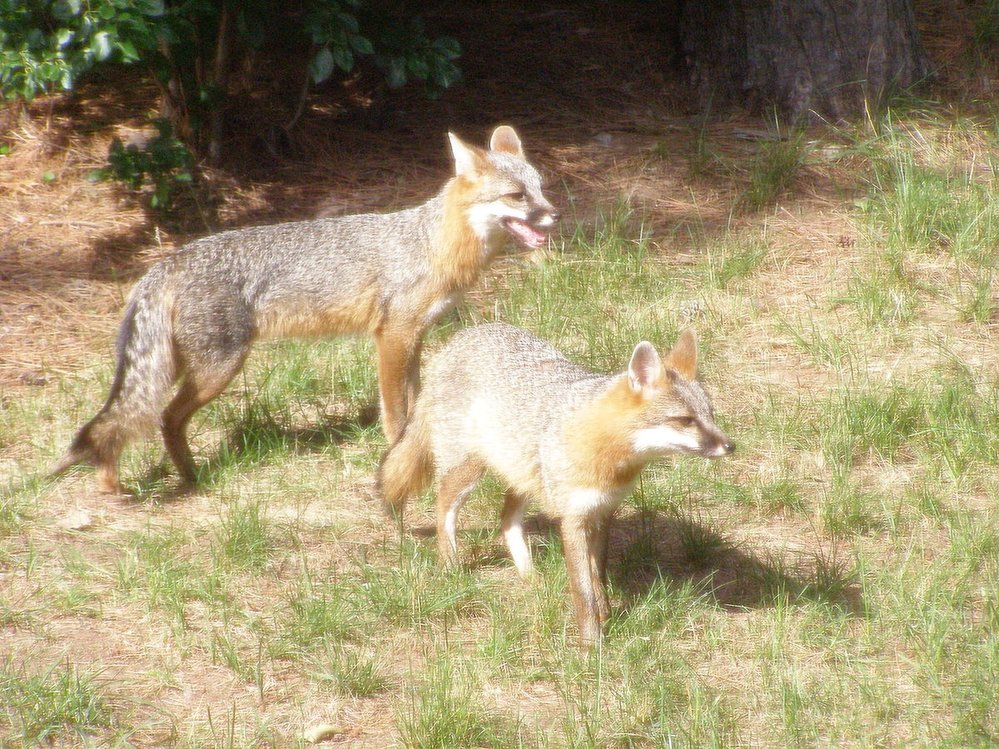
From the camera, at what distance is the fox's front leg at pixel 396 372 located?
6.19m

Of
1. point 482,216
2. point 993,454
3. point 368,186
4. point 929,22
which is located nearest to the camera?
point 993,454

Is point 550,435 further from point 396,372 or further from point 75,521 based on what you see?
point 75,521

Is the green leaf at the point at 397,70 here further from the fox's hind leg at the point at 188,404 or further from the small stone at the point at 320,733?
A: the small stone at the point at 320,733

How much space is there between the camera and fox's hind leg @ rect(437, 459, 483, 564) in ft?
16.4

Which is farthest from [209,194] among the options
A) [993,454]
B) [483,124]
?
[993,454]

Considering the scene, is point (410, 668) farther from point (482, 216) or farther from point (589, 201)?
point (589, 201)

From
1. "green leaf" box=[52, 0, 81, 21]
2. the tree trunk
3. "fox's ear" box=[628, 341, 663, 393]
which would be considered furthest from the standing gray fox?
the tree trunk

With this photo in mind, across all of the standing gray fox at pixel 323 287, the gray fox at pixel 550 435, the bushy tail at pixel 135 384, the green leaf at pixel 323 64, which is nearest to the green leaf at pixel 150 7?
the green leaf at pixel 323 64

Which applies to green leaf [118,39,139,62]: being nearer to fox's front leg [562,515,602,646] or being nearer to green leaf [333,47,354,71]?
green leaf [333,47,354,71]

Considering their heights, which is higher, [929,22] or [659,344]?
[929,22]

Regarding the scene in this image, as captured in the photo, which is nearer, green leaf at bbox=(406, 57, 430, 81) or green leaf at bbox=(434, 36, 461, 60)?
green leaf at bbox=(406, 57, 430, 81)

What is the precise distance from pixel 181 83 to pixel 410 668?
5322 mm

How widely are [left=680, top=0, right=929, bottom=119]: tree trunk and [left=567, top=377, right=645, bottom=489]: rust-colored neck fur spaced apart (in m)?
5.36

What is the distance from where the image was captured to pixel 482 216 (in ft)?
20.6
